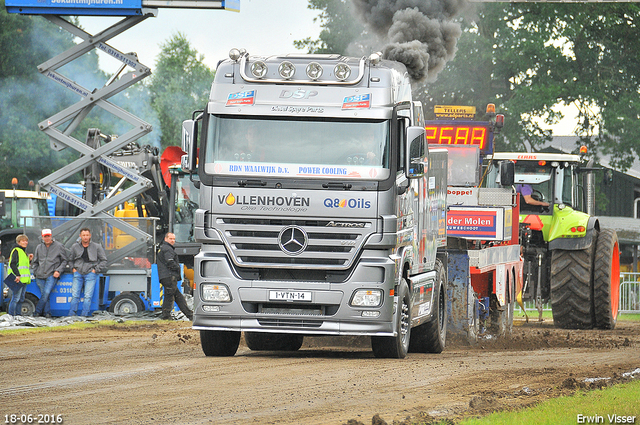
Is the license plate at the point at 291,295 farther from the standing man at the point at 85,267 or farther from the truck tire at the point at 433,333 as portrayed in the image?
the standing man at the point at 85,267

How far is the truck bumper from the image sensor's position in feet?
36.9

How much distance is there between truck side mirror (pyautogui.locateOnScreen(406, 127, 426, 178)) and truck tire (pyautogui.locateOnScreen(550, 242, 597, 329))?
7.33m

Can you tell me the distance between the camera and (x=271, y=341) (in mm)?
13812

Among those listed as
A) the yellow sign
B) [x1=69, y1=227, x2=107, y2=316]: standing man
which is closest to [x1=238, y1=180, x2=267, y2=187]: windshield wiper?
the yellow sign

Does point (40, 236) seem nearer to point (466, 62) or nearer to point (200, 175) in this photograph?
point (200, 175)

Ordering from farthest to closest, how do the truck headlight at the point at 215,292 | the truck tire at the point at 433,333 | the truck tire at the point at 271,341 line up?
the truck tire at the point at 271,341 → the truck tire at the point at 433,333 → the truck headlight at the point at 215,292

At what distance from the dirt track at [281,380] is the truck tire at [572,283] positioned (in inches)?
116

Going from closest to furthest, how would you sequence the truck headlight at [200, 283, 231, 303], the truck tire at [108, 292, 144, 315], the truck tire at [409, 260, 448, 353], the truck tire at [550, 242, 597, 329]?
the truck headlight at [200, 283, 231, 303] → the truck tire at [409, 260, 448, 353] → the truck tire at [550, 242, 597, 329] → the truck tire at [108, 292, 144, 315]

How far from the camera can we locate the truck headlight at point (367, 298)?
442 inches

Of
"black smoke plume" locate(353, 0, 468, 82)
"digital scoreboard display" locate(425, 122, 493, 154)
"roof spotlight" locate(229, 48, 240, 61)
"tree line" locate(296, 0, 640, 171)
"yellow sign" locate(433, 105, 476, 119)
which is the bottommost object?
"digital scoreboard display" locate(425, 122, 493, 154)

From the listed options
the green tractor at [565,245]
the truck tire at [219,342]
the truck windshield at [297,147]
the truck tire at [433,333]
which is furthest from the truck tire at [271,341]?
the green tractor at [565,245]

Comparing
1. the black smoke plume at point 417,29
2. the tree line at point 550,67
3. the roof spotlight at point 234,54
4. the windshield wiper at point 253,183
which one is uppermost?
the tree line at point 550,67

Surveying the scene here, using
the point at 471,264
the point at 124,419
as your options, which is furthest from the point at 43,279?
the point at 124,419

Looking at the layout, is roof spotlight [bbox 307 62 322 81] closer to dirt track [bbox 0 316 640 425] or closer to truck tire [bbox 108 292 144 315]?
dirt track [bbox 0 316 640 425]
